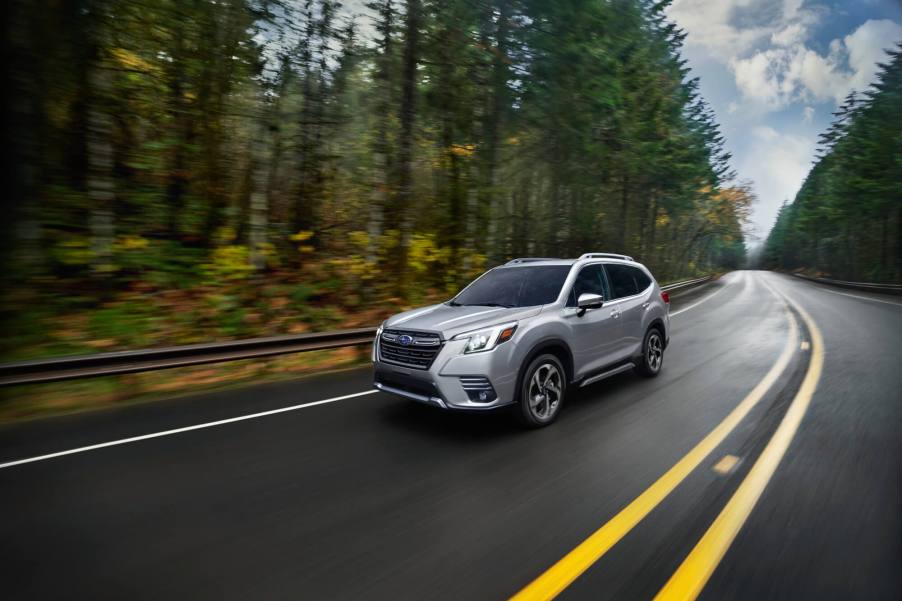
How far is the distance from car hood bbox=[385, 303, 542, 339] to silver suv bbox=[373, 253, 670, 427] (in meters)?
0.01

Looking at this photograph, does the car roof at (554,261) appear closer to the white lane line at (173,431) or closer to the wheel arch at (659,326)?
the wheel arch at (659,326)

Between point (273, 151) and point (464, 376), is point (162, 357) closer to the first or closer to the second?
point (464, 376)

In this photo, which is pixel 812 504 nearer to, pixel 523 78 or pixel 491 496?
pixel 491 496

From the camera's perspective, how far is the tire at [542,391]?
4.85 meters

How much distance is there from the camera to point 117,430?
16.3ft

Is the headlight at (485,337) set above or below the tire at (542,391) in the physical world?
above

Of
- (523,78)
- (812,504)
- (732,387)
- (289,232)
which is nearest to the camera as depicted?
(812,504)

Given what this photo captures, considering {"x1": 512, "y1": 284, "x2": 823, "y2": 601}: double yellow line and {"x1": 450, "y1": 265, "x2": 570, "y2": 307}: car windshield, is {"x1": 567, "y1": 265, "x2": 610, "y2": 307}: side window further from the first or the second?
{"x1": 512, "y1": 284, "x2": 823, "y2": 601}: double yellow line

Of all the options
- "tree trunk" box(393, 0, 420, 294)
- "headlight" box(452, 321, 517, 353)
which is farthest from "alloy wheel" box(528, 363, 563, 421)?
"tree trunk" box(393, 0, 420, 294)

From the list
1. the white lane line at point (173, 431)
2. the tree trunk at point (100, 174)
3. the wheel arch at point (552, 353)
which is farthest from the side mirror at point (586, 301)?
the tree trunk at point (100, 174)

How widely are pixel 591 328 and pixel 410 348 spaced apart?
231cm

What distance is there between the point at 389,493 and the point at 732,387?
5.22 meters

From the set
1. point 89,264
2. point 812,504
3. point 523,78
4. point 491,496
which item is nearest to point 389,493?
point 491,496

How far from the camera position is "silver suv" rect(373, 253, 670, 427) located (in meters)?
4.56
